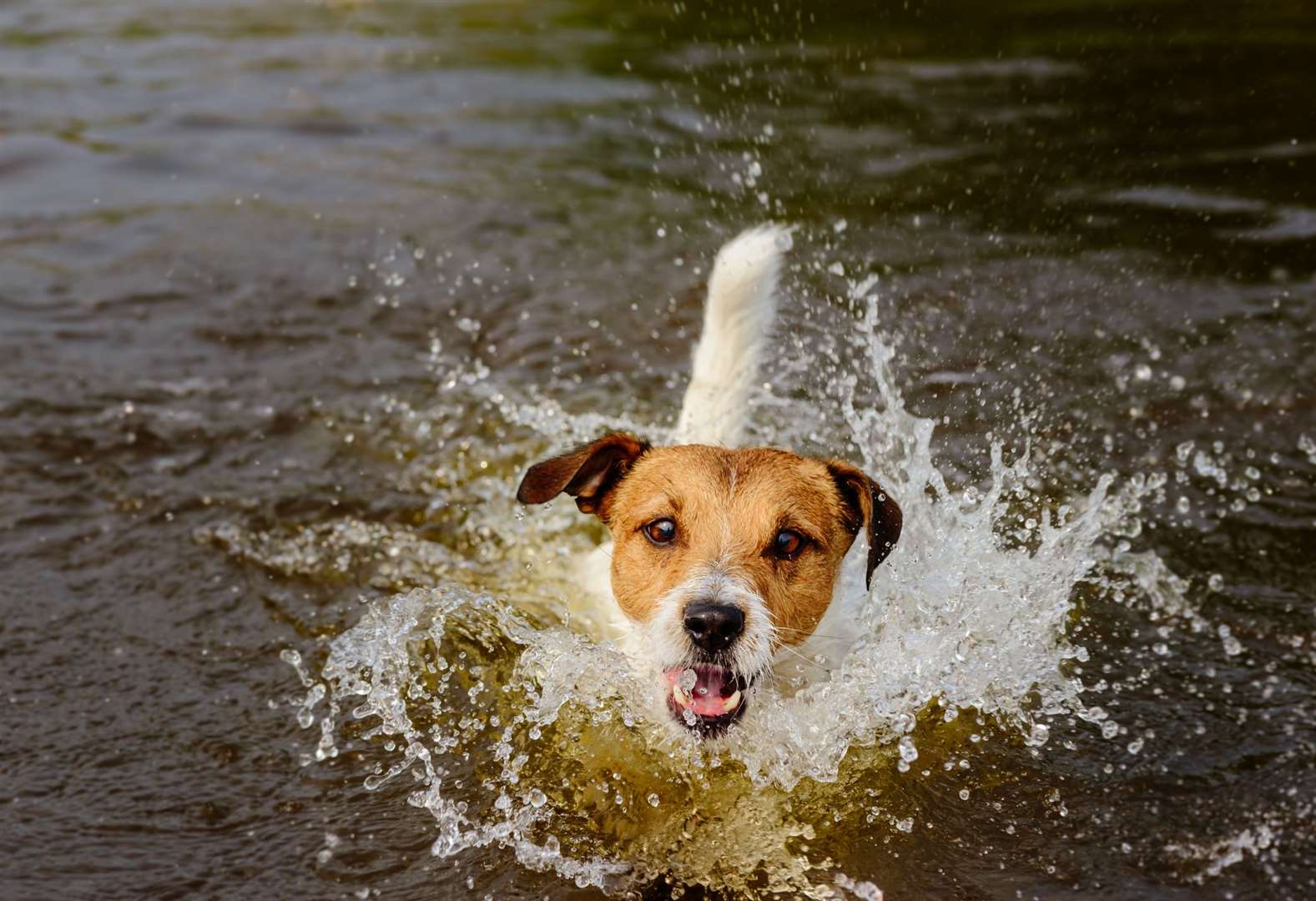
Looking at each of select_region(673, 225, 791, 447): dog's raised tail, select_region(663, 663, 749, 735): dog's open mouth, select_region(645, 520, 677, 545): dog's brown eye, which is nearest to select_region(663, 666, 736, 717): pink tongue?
select_region(663, 663, 749, 735): dog's open mouth

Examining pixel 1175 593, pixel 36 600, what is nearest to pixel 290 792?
pixel 36 600

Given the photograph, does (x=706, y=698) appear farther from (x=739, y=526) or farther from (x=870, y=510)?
(x=870, y=510)

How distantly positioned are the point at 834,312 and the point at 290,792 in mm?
3959

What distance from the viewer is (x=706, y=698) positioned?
3695mm

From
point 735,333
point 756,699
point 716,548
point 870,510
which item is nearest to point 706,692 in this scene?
point 756,699

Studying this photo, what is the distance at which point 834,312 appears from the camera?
6.73 meters

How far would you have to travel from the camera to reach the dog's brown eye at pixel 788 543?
12.5ft

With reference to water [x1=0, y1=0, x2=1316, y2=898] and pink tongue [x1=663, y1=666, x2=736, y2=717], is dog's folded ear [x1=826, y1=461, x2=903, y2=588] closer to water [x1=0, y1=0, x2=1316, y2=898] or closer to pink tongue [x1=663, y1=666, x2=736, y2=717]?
water [x1=0, y1=0, x2=1316, y2=898]

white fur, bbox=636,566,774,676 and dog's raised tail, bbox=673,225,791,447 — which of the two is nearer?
white fur, bbox=636,566,774,676

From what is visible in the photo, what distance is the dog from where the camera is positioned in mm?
3574

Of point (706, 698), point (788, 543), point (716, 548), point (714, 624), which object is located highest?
point (788, 543)

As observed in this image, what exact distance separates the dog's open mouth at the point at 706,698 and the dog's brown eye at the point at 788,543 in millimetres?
426

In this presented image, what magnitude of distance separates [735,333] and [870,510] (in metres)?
1.25

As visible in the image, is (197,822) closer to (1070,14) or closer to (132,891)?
(132,891)
